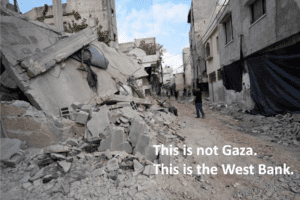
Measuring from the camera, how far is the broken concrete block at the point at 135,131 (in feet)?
13.1

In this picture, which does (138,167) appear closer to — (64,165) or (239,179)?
(64,165)

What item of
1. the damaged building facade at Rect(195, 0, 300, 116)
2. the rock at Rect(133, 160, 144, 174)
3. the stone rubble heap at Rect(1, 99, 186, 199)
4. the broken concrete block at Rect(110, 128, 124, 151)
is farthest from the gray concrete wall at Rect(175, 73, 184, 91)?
the rock at Rect(133, 160, 144, 174)

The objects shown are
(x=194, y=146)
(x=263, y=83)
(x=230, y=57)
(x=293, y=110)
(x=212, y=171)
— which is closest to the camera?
(x=212, y=171)

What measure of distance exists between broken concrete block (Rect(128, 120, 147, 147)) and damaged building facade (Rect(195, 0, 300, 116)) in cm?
509

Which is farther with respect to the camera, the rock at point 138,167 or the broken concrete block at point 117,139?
the broken concrete block at point 117,139

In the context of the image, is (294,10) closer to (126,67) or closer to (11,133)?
(126,67)

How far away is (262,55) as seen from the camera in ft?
22.3

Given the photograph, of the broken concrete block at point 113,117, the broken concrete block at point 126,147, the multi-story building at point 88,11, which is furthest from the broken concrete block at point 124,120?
the multi-story building at point 88,11

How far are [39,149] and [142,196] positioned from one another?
2.49 meters

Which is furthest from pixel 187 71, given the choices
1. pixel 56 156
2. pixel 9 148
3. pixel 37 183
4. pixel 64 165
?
pixel 37 183

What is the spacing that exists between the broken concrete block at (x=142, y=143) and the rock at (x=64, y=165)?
1368mm

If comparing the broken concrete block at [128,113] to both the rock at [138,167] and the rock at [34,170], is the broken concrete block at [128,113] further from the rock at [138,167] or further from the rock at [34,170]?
the rock at [34,170]

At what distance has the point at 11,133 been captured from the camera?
3.65m

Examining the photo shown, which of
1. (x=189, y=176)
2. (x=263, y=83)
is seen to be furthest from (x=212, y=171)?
(x=263, y=83)
